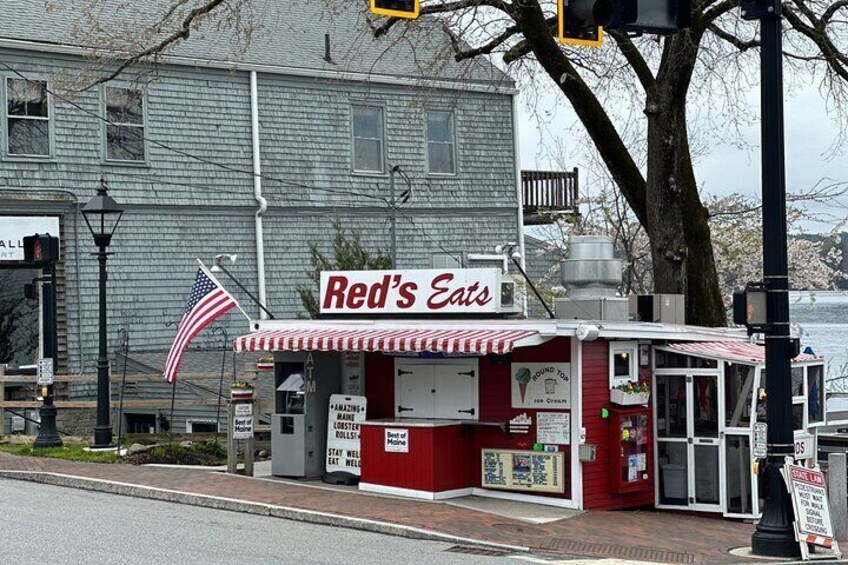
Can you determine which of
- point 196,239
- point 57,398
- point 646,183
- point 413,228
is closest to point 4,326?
point 57,398

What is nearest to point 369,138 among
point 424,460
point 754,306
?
point 424,460

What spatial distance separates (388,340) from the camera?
650 inches

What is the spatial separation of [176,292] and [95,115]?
4.04 meters

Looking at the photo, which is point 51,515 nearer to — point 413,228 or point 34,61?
point 34,61

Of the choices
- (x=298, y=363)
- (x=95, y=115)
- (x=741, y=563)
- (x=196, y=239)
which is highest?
(x=95, y=115)

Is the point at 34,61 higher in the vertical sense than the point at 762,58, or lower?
higher

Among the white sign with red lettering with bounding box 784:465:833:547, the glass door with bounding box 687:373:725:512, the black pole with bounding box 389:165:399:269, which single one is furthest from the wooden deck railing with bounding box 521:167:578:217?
the white sign with red lettering with bounding box 784:465:833:547

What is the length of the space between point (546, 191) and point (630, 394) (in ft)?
60.2

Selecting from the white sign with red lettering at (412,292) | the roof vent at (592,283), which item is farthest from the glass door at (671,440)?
the white sign with red lettering at (412,292)

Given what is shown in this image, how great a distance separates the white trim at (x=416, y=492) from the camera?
16.6 meters

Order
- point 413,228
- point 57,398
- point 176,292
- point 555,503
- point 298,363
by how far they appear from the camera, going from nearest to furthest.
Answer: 1. point 555,503
2. point 298,363
3. point 57,398
4. point 176,292
5. point 413,228

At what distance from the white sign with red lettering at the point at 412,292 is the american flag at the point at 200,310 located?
147 centimetres

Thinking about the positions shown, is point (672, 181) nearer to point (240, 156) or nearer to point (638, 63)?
point (638, 63)

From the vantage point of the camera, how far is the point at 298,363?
60.9 ft
